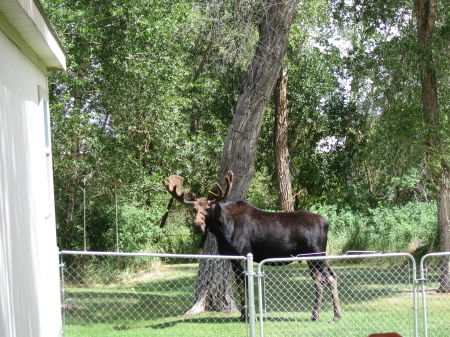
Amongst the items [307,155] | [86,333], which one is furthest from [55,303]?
[307,155]

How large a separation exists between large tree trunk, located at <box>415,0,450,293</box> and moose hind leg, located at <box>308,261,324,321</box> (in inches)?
153

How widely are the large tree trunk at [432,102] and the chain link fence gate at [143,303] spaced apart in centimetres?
483

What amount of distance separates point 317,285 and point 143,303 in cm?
359

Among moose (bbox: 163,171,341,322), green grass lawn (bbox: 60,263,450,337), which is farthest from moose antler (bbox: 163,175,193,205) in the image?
green grass lawn (bbox: 60,263,450,337)

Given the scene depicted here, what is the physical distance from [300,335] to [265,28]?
19.1ft

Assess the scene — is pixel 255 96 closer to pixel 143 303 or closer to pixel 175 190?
pixel 175 190

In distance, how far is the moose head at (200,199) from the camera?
10.3 metres

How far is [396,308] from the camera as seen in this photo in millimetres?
11164

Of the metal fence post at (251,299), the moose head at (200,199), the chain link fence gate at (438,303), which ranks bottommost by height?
the chain link fence gate at (438,303)

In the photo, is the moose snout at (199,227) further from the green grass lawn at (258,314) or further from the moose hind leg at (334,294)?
the moose hind leg at (334,294)

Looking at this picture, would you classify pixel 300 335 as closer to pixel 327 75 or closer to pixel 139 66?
pixel 139 66

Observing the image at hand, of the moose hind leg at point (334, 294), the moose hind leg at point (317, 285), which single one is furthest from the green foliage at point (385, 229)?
the moose hind leg at point (334, 294)

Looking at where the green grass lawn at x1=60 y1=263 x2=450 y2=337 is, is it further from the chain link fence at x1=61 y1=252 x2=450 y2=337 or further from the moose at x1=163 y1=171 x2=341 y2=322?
the moose at x1=163 y1=171 x2=341 y2=322

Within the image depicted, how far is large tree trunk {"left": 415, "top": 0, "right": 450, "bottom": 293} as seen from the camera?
43.1 ft
